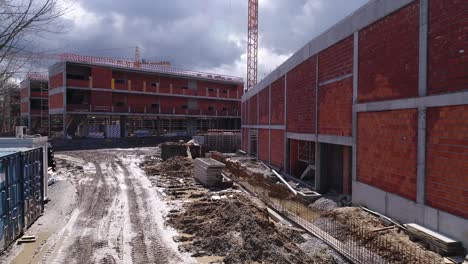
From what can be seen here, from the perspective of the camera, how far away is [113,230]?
10.1 metres

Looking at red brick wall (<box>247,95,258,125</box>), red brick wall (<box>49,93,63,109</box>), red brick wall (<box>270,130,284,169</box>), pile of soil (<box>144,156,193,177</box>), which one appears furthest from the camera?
red brick wall (<box>49,93,63,109</box>)

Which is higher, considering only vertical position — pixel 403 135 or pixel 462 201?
pixel 403 135

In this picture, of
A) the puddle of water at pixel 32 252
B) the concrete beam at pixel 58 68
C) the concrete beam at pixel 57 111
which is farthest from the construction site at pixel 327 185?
the concrete beam at pixel 58 68

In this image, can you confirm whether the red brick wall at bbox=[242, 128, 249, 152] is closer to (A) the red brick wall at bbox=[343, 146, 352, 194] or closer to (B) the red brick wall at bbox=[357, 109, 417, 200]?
(A) the red brick wall at bbox=[343, 146, 352, 194]

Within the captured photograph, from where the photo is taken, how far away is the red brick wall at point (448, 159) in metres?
7.74

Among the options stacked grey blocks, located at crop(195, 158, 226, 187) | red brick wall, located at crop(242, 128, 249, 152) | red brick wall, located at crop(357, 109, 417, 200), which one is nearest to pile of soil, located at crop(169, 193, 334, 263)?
red brick wall, located at crop(357, 109, 417, 200)

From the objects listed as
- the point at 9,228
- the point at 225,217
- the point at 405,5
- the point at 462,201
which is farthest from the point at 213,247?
the point at 405,5

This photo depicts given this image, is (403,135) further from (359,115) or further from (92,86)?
(92,86)

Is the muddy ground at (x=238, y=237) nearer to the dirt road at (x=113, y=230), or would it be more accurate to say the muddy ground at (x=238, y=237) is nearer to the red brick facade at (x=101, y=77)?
the dirt road at (x=113, y=230)

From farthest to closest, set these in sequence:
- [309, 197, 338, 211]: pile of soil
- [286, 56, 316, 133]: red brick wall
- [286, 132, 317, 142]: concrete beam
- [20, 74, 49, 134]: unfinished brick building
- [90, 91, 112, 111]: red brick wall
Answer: [20, 74, 49, 134]: unfinished brick building, [90, 91, 112, 111]: red brick wall, [286, 56, 316, 133]: red brick wall, [286, 132, 317, 142]: concrete beam, [309, 197, 338, 211]: pile of soil

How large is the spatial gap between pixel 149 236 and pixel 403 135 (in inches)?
298

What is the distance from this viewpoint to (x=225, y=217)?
33.2ft

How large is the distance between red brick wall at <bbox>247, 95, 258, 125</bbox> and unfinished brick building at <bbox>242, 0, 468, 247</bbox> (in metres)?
13.3

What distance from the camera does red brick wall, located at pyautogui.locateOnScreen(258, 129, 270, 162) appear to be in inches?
997
